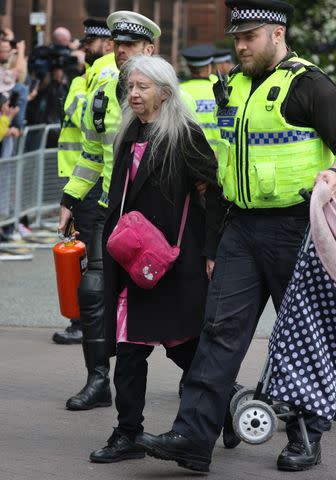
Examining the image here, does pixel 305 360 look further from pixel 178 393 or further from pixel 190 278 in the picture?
pixel 178 393

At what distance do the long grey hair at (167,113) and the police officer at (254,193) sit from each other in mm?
196

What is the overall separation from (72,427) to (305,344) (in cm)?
155

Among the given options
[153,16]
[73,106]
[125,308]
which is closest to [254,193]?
[125,308]

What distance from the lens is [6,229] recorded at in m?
13.6

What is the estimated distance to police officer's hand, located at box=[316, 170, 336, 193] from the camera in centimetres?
541

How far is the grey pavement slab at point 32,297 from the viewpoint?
9875 mm

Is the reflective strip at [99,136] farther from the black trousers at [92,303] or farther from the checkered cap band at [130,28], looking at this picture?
the checkered cap band at [130,28]

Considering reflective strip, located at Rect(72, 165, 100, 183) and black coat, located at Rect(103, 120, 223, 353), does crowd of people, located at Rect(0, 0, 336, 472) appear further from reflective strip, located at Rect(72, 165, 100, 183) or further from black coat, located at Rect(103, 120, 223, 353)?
reflective strip, located at Rect(72, 165, 100, 183)

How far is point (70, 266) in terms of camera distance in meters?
7.36

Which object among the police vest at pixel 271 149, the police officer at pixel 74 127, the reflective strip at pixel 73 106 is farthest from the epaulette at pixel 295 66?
the reflective strip at pixel 73 106

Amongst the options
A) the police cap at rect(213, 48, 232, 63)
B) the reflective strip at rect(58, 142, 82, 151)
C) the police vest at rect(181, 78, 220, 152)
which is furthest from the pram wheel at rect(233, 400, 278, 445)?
the police cap at rect(213, 48, 232, 63)

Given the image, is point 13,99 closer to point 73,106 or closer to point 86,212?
point 73,106

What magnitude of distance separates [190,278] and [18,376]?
7.48ft

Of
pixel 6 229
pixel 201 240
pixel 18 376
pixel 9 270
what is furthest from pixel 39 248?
pixel 201 240
